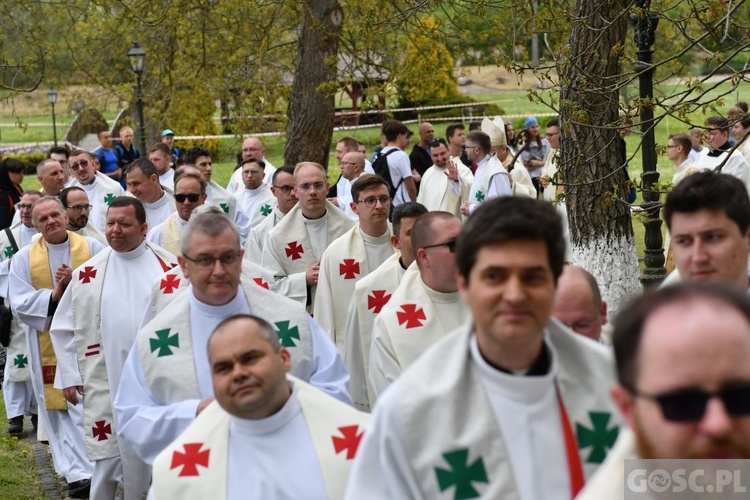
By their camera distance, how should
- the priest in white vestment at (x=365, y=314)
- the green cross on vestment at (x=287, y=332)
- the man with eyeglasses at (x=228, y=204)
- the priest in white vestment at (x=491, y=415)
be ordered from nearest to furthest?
the priest in white vestment at (x=491, y=415) < the green cross on vestment at (x=287, y=332) < the priest in white vestment at (x=365, y=314) < the man with eyeglasses at (x=228, y=204)

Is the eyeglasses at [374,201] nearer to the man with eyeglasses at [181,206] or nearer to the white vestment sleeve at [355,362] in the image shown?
the white vestment sleeve at [355,362]

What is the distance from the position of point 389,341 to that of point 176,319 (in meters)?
1.10

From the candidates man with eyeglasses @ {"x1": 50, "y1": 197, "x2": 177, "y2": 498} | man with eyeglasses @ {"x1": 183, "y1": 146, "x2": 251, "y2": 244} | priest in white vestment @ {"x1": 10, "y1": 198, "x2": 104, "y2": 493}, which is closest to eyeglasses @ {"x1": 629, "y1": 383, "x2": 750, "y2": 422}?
man with eyeglasses @ {"x1": 50, "y1": 197, "x2": 177, "y2": 498}

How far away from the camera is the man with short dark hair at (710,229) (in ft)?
14.0

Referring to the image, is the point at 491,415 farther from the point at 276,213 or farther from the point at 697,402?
the point at 276,213

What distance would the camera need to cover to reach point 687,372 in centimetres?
228

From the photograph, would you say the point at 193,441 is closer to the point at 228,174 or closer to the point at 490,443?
the point at 490,443

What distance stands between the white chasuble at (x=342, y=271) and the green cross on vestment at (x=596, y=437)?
5.62 metres

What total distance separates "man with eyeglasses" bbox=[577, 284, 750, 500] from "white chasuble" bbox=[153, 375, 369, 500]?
253 cm

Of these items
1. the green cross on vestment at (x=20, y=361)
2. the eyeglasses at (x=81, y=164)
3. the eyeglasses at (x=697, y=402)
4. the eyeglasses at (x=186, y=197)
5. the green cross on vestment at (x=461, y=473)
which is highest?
the eyeglasses at (x=81, y=164)

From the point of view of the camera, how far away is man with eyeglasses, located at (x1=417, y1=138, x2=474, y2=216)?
→ 15258 mm

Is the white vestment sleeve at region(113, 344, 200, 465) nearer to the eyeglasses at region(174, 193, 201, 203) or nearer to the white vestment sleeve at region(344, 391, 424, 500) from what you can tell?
the white vestment sleeve at region(344, 391, 424, 500)

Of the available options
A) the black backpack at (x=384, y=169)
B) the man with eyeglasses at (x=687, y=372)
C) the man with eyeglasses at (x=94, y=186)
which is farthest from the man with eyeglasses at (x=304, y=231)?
the man with eyeglasses at (x=687, y=372)

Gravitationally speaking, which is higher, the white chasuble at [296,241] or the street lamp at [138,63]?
the street lamp at [138,63]
